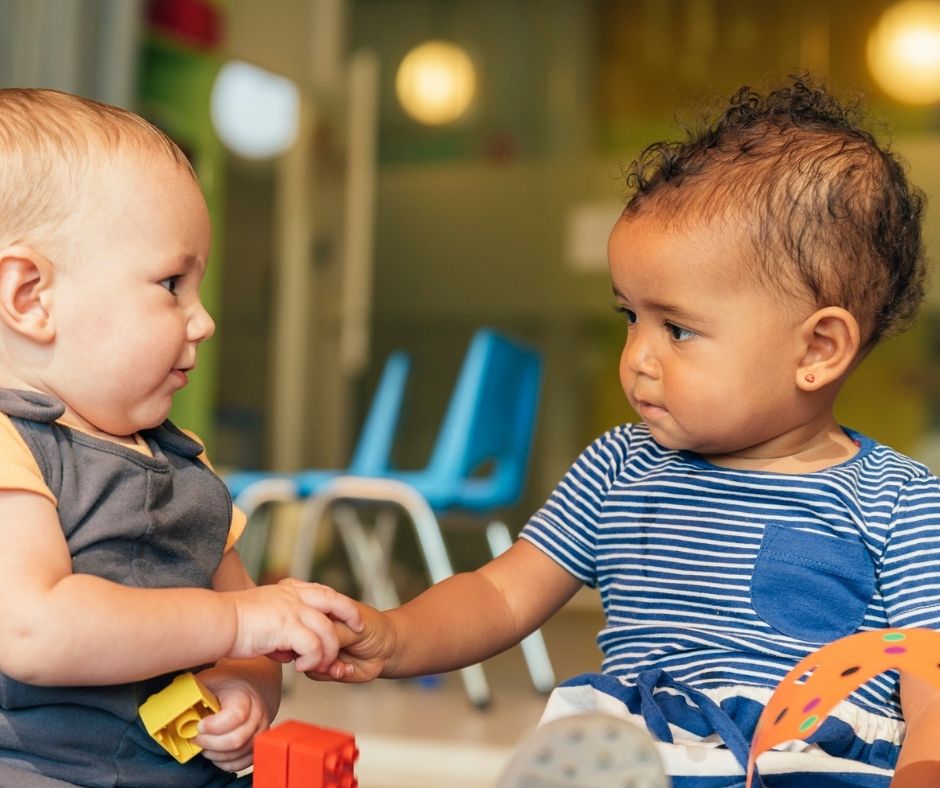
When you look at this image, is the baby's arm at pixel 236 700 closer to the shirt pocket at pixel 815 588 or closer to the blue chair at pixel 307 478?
the shirt pocket at pixel 815 588

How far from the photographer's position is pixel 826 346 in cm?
89

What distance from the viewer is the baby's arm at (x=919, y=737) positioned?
0.70 metres

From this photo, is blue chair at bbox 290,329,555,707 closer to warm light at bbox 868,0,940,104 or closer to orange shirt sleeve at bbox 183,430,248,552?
orange shirt sleeve at bbox 183,430,248,552

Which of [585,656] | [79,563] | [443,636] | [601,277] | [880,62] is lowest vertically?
[585,656]

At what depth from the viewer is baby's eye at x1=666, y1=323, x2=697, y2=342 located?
34.6 inches

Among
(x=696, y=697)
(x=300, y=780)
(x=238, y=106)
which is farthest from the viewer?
(x=238, y=106)

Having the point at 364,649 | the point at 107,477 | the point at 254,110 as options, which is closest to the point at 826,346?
the point at 364,649

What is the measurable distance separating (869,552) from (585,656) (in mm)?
2486

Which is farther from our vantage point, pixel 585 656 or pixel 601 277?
pixel 601 277

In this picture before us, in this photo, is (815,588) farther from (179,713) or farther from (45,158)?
(45,158)

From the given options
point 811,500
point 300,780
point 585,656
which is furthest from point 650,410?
point 585,656

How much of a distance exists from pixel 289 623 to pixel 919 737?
380mm

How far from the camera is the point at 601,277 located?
4.78 m

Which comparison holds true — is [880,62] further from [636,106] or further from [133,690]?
[133,690]
